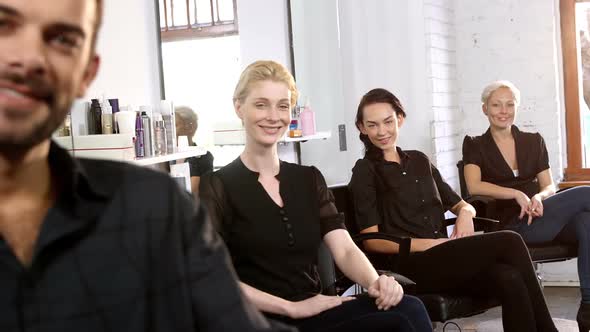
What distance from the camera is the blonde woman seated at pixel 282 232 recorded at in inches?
92.4

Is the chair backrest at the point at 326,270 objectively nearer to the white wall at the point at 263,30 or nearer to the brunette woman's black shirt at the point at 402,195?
the brunette woman's black shirt at the point at 402,195

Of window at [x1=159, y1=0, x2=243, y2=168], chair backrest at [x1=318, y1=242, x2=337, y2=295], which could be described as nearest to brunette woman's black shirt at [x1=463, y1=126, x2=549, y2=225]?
window at [x1=159, y1=0, x2=243, y2=168]

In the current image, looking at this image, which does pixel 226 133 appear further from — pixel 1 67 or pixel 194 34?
pixel 1 67

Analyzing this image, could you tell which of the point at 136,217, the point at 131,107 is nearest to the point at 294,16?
the point at 131,107

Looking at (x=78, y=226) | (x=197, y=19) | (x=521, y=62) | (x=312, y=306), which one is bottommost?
(x=312, y=306)

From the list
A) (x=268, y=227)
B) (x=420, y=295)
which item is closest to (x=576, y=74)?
(x=420, y=295)

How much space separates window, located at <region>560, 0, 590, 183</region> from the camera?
16.4ft

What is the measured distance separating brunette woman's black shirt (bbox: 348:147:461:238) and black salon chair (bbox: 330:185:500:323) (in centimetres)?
6

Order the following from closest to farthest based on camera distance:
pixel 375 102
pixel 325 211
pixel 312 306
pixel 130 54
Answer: pixel 312 306, pixel 325 211, pixel 130 54, pixel 375 102

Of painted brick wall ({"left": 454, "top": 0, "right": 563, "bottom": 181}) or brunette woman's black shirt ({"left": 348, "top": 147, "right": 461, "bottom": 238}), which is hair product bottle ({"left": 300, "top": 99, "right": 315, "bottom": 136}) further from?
painted brick wall ({"left": 454, "top": 0, "right": 563, "bottom": 181})

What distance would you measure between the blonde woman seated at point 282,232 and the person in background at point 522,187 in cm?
154

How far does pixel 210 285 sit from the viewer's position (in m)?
0.82

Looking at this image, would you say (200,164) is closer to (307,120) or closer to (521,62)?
(307,120)

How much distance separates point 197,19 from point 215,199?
1.20 metres
